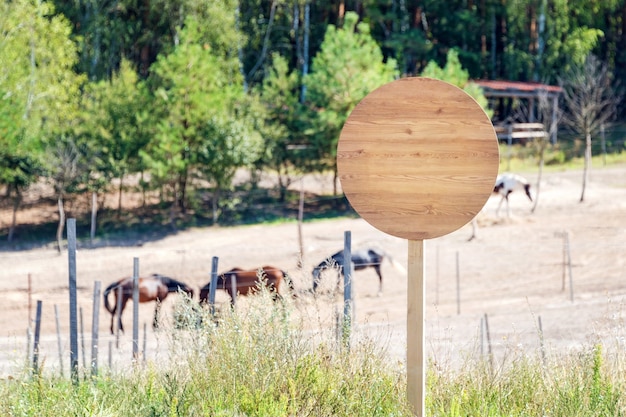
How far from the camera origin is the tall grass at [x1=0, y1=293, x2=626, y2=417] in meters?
5.58

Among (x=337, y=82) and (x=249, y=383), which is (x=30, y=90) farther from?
(x=249, y=383)

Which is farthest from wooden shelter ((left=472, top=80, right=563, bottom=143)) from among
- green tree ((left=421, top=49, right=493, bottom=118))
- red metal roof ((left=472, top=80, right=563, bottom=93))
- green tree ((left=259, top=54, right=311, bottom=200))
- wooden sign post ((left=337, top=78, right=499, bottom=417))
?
wooden sign post ((left=337, top=78, right=499, bottom=417))

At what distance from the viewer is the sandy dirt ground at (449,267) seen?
15.6 m

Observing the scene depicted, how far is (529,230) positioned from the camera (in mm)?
25484

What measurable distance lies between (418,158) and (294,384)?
5.05 feet

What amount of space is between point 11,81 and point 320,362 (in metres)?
26.0

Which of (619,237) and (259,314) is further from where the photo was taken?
(619,237)

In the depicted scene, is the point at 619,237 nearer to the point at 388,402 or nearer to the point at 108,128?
the point at 108,128

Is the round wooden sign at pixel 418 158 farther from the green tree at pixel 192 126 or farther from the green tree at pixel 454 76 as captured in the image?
the green tree at pixel 454 76

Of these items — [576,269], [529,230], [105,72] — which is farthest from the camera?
[105,72]

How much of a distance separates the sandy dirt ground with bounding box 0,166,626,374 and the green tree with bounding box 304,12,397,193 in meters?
3.26

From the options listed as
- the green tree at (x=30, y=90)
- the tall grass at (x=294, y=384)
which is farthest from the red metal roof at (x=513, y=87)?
the tall grass at (x=294, y=384)

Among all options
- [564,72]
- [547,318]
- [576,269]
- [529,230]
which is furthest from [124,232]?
[564,72]

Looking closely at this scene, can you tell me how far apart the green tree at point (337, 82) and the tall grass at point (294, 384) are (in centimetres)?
2313
